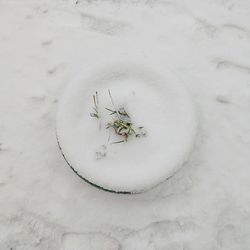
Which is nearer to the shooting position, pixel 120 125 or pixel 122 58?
pixel 120 125

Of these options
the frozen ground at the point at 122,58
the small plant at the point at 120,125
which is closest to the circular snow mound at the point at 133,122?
the small plant at the point at 120,125

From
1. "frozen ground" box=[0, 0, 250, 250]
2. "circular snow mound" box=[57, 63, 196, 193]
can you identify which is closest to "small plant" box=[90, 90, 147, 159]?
"circular snow mound" box=[57, 63, 196, 193]

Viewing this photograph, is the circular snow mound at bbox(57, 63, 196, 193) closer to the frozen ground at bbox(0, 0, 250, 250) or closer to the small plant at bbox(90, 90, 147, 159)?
the small plant at bbox(90, 90, 147, 159)

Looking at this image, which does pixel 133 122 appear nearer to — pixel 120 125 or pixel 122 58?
pixel 120 125

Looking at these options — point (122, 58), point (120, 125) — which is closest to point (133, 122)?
point (120, 125)

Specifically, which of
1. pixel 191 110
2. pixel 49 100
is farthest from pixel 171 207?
pixel 49 100
